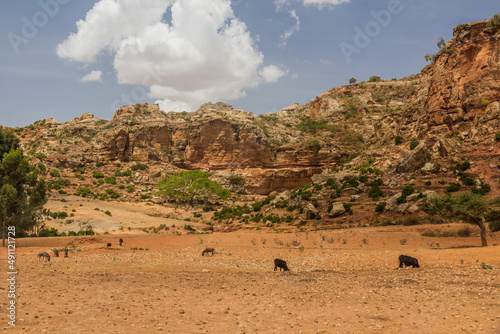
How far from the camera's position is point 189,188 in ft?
172

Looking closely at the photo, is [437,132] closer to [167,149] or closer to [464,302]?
[464,302]

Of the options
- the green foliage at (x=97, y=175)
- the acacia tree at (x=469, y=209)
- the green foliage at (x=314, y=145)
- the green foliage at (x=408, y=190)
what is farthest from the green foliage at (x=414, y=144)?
the green foliage at (x=97, y=175)

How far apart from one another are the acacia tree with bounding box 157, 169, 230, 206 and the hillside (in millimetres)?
2522

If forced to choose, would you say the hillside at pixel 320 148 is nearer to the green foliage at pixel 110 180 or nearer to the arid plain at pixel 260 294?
the green foliage at pixel 110 180

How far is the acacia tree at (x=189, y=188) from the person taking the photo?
52438 mm

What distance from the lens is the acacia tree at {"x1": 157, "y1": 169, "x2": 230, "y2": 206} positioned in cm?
5244

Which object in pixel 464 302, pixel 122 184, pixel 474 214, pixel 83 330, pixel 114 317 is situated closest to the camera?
pixel 83 330

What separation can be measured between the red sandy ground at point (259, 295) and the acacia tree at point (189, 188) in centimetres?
3665

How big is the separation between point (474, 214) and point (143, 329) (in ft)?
54.3

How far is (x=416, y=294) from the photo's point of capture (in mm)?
8430

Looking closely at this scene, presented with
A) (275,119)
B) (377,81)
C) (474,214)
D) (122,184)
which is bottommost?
(474,214)

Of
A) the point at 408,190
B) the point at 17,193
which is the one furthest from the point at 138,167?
the point at 408,190

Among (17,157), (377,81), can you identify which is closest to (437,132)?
(17,157)

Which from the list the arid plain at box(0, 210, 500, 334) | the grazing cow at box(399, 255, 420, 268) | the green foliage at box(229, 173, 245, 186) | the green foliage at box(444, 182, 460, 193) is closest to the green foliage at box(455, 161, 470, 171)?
the green foliage at box(444, 182, 460, 193)
